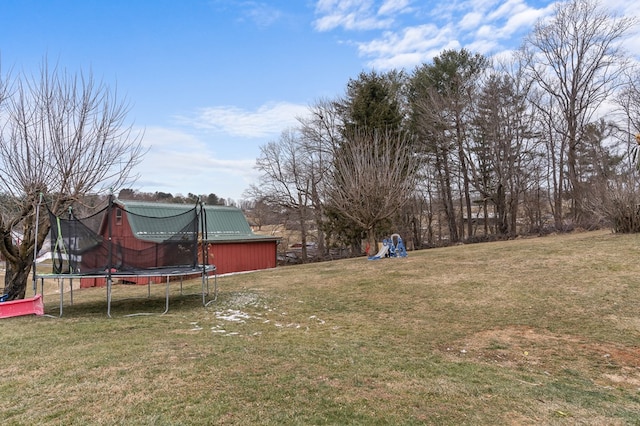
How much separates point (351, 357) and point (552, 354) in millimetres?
2525

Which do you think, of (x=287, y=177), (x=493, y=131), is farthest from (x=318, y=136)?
(x=493, y=131)

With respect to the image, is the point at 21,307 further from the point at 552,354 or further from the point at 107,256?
the point at 552,354

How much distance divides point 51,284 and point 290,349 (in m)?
24.3

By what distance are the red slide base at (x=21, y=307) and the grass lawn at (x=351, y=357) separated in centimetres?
55

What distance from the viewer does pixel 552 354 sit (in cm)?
466

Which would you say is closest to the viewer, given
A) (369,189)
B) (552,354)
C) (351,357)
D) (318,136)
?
(351,357)

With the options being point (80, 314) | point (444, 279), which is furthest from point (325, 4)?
point (80, 314)

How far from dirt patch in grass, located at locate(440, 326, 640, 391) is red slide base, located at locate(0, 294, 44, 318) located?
24.1 feet

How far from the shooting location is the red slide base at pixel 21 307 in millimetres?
6857

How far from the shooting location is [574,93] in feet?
77.5

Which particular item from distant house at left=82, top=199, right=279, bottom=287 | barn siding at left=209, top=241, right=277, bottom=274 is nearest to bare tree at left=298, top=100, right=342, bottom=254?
barn siding at left=209, top=241, right=277, bottom=274

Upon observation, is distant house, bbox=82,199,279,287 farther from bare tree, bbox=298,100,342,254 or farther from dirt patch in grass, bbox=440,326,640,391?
dirt patch in grass, bbox=440,326,640,391

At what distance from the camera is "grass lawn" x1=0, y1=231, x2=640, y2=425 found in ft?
9.85

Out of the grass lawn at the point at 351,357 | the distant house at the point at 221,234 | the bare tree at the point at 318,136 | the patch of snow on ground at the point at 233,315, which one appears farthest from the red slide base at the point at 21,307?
the bare tree at the point at 318,136
